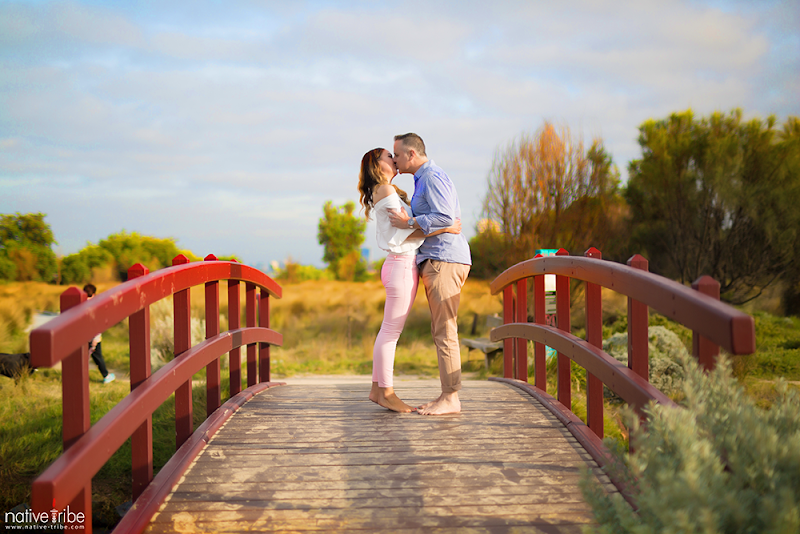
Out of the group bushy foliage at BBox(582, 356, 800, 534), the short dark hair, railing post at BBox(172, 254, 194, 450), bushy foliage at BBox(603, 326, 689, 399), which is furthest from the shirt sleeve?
bushy foliage at BBox(603, 326, 689, 399)

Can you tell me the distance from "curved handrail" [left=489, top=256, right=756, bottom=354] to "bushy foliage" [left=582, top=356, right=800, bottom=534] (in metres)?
0.10

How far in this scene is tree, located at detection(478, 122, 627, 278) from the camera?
11945 mm

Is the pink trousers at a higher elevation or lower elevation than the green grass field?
higher

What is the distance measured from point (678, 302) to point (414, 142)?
82.8 inches

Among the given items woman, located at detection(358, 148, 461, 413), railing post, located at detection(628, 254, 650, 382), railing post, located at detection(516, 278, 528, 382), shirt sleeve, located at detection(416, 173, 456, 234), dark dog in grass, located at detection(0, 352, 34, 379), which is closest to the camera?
railing post, located at detection(628, 254, 650, 382)

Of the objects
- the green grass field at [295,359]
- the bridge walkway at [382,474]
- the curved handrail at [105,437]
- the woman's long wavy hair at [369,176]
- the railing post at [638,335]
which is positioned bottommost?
the green grass field at [295,359]

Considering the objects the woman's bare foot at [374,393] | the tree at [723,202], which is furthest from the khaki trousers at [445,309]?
the tree at [723,202]

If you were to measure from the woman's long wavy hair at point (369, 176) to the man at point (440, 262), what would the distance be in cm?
14

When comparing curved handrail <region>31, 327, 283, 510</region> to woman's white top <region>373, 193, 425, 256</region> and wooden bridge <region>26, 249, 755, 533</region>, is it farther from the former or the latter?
woman's white top <region>373, 193, 425, 256</region>

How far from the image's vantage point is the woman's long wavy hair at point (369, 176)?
375cm

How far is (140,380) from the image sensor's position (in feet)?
8.60

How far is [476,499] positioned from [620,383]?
87cm

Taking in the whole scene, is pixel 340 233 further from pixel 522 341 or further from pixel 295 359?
pixel 522 341

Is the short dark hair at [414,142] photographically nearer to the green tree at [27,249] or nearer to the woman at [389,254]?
the woman at [389,254]
